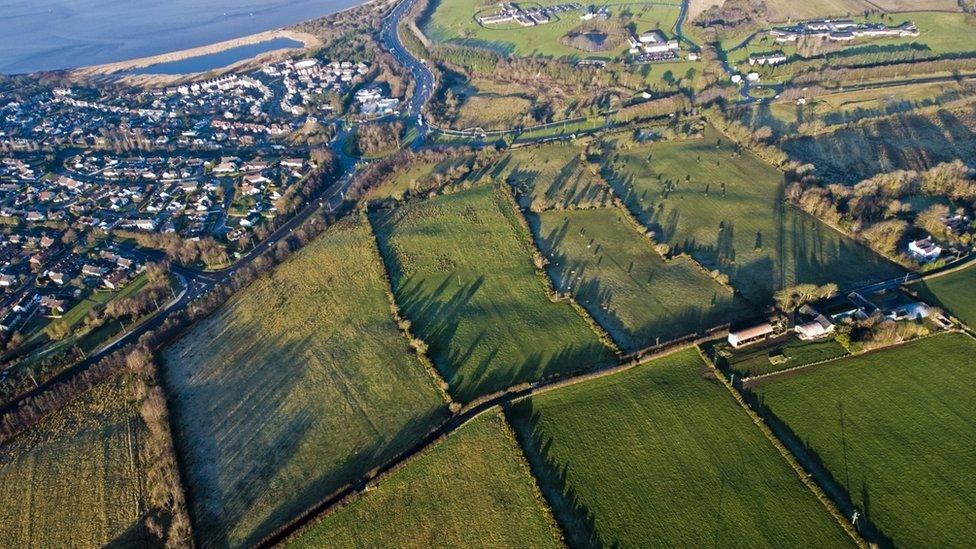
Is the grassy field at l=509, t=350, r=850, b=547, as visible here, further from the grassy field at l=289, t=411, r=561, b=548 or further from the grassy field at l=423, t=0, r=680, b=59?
the grassy field at l=423, t=0, r=680, b=59

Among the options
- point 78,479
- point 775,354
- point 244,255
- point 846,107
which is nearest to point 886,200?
point 775,354

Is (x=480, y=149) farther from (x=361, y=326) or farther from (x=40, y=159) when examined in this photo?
(x=40, y=159)

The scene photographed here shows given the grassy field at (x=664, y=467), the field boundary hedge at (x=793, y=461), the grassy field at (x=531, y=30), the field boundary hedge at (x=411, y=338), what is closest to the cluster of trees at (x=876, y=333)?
the field boundary hedge at (x=793, y=461)

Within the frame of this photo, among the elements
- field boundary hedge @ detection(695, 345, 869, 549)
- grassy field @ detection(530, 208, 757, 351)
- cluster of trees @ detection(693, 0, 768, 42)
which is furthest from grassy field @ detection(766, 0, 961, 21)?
field boundary hedge @ detection(695, 345, 869, 549)

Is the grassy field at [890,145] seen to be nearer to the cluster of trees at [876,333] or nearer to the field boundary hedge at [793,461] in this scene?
the cluster of trees at [876,333]

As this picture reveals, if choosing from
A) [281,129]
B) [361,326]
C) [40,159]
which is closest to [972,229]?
[361,326]

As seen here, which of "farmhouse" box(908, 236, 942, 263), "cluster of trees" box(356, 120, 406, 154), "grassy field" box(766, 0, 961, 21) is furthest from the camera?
"grassy field" box(766, 0, 961, 21)
